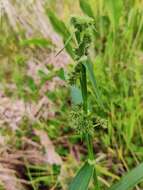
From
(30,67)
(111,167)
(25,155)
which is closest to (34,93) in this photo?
(30,67)

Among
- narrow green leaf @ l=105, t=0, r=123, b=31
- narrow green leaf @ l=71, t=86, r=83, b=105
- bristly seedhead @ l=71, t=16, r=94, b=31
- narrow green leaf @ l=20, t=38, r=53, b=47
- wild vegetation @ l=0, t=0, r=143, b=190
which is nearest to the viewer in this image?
bristly seedhead @ l=71, t=16, r=94, b=31

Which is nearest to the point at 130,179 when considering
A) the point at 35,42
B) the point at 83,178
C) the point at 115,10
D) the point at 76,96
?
the point at 83,178

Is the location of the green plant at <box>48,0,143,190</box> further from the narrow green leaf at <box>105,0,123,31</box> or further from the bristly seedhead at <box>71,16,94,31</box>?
the narrow green leaf at <box>105,0,123,31</box>

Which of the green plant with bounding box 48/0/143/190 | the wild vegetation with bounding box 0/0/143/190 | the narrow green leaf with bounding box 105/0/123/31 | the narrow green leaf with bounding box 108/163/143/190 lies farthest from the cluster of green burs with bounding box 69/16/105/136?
the narrow green leaf with bounding box 105/0/123/31

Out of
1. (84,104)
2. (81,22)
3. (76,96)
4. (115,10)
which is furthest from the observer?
(115,10)

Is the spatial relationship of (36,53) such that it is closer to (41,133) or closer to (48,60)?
(48,60)

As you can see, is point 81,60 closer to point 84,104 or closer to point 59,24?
point 84,104
